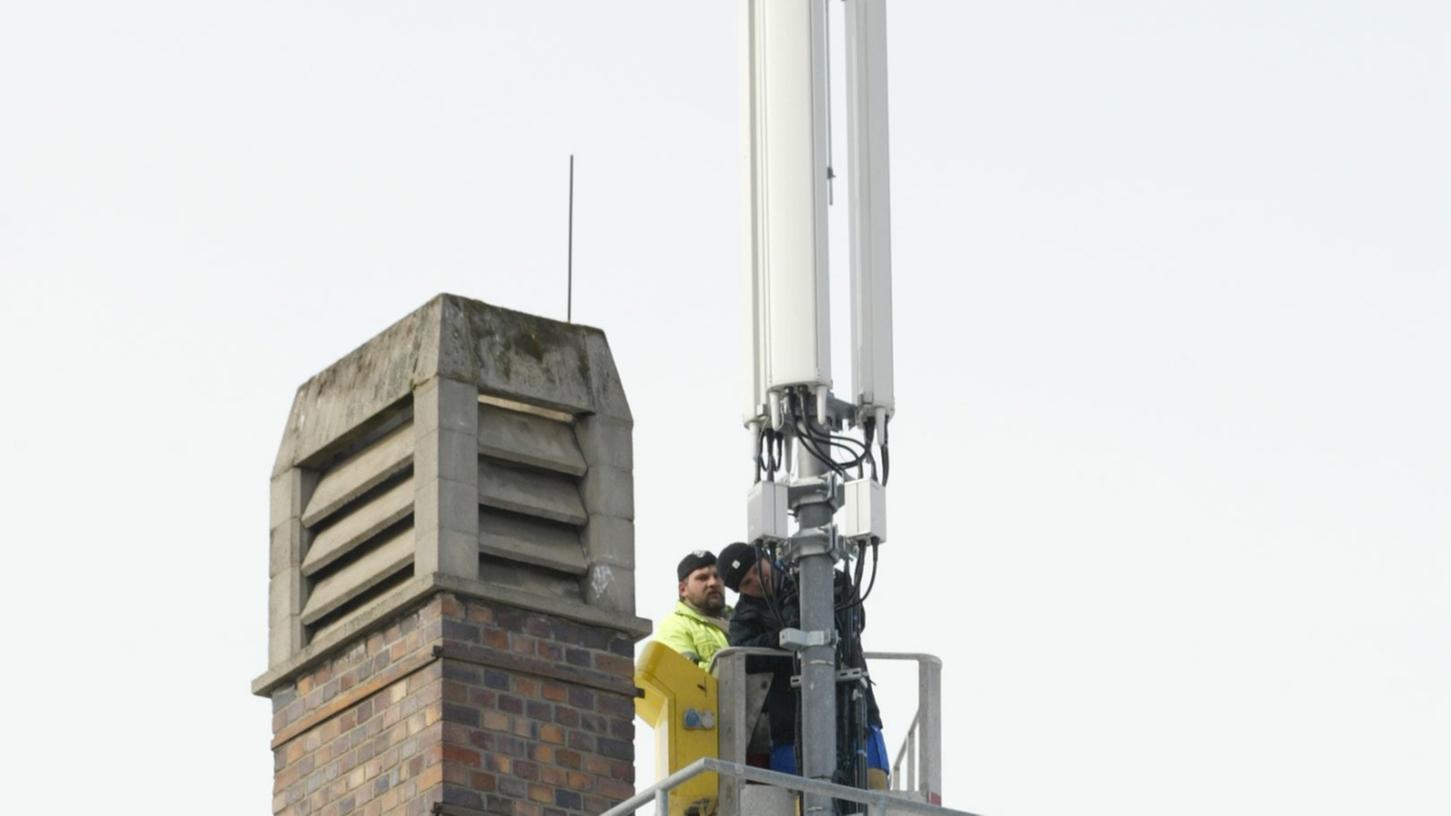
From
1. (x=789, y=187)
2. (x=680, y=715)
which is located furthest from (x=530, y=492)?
(x=789, y=187)

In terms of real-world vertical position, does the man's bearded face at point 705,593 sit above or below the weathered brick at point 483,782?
above

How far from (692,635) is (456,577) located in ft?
5.11

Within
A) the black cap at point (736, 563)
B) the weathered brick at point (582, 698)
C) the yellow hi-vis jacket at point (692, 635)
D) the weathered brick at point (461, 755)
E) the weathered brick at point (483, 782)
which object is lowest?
the weathered brick at point (483, 782)

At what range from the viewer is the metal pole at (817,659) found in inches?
535

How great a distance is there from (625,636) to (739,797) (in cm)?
97

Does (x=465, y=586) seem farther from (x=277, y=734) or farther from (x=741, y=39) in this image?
(x=741, y=39)

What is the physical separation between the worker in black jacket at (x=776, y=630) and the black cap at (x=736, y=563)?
28 mm

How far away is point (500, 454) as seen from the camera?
1435 cm

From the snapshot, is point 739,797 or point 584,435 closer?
point 739,797

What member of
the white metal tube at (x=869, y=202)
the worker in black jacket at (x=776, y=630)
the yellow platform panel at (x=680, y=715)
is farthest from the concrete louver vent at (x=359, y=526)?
the white metal tube at (x=869, y=202)

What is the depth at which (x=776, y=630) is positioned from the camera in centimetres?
1445

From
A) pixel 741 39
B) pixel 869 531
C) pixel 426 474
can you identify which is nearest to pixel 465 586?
pixel 426 474

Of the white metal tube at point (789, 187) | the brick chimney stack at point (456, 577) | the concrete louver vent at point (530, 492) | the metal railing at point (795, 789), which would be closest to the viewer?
the metal railing at point (795, 789)

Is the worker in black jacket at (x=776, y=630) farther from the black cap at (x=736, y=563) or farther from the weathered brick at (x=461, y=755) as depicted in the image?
the weathered brick at (x=461, y=755)
